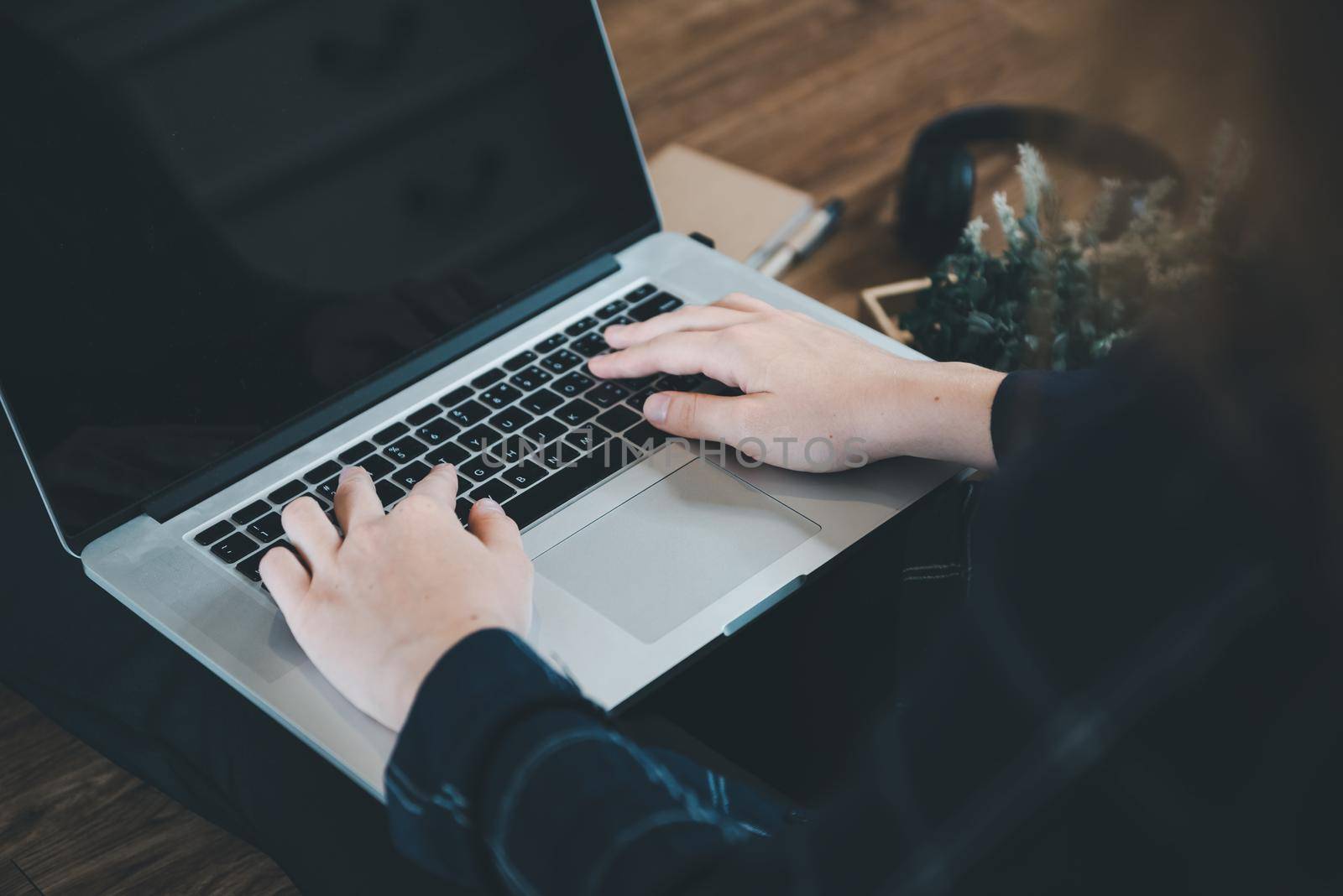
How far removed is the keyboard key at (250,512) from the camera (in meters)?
0.68

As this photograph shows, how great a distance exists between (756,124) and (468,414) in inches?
23.5

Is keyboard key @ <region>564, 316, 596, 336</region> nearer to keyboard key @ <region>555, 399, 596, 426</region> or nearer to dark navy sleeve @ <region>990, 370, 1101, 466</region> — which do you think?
keyboard key @ <region>555, 399, 596, 426</region>

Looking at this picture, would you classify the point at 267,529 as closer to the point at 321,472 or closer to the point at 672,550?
the point at 321,472

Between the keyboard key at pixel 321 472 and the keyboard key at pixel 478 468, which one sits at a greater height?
the keyboard key at pixel 321 472

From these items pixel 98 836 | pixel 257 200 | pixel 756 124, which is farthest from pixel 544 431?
pixel 756 124

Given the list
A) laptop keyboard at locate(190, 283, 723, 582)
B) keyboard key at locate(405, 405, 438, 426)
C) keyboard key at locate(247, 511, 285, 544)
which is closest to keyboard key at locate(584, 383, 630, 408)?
laptop keyboard at locate(190, 283, 723, 582)

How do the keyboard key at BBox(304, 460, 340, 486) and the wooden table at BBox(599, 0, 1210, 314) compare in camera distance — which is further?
the wooden table at BBox(599, 0, 1210, 314)

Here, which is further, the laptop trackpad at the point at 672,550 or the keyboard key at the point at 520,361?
the keyboard key at the point at 520,361

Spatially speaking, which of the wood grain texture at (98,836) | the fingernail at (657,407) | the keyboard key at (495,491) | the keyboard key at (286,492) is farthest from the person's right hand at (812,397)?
the wood grain texture at (98,836)

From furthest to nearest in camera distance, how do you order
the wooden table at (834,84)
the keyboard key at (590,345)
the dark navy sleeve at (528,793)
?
the wooden table at (834,84), the keyboard key at (590,345), the dark navy sleeve at (528,793)

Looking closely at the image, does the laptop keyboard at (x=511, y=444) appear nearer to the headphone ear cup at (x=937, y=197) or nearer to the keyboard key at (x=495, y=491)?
the keyboard key at (x=495, y=491)

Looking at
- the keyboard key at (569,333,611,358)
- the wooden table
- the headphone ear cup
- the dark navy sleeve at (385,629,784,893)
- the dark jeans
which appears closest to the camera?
the dark navy sleeve at (385,629,784,893)

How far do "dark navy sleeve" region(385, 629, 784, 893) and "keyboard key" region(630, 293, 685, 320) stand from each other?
1.19ft

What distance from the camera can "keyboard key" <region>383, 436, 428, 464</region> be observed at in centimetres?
72
